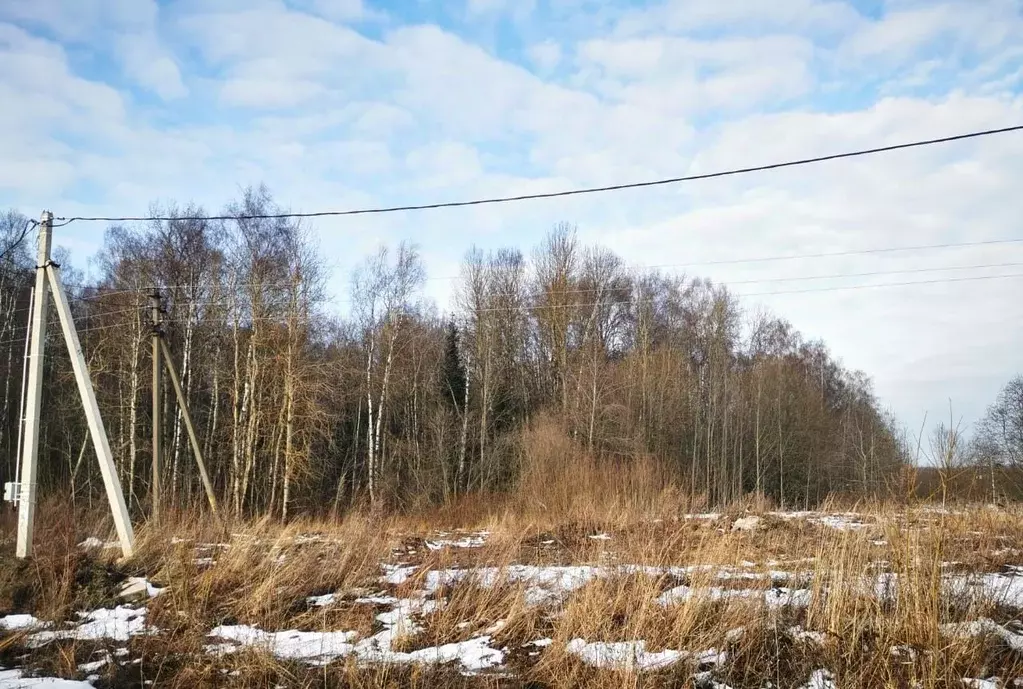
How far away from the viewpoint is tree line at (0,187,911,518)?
2458cm

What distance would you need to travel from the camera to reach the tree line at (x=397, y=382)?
24.6m

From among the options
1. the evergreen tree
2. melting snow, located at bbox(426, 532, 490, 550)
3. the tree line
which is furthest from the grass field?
the evergreen tree

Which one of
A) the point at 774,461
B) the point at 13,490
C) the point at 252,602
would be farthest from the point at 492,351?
the point at 252,602

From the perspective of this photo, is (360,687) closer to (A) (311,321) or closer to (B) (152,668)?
(B) (152,668)

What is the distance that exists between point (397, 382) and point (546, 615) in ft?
90.0

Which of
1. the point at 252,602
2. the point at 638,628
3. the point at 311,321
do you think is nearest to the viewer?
the point at 638,628

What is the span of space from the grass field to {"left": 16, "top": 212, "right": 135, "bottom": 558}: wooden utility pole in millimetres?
678

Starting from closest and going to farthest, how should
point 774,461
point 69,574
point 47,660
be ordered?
point 47,660 < point 69,574 < point 774,461

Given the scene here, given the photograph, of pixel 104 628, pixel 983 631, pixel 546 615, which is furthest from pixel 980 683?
pixel 104 628

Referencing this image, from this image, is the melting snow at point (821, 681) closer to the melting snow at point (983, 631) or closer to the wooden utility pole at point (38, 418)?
the melting snow at point (983, 631)

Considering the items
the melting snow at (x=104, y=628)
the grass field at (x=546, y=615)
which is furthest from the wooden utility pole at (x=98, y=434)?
the melting snow at (x=104, y=628)

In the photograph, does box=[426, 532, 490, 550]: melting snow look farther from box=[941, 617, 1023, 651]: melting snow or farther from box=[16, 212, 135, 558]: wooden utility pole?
box=[941, 617, 1023, 651]: melting snow

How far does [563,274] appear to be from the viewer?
3834 cm

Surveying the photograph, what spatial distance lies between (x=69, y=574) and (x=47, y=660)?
250cm
